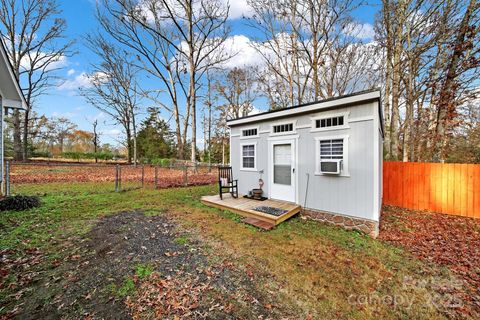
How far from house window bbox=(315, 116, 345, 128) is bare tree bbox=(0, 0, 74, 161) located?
21173 mm

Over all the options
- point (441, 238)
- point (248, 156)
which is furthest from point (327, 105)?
point (441, 238)

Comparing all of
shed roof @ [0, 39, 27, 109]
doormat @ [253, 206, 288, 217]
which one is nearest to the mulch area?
doormat @ [253, 206, 288, 217]

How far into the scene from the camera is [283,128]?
5668 millimetres

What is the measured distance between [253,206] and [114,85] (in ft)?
73.3

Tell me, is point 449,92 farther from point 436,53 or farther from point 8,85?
point 8,85

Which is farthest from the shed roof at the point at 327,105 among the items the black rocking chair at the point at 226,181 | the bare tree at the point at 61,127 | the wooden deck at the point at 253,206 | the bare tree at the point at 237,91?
the bare tree at the point at 61,127

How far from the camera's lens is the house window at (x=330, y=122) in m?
4.56

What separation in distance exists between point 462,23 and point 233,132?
29.8ft

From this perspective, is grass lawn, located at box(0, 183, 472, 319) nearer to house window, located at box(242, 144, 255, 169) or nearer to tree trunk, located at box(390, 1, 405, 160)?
house window, located at box(242, 144, 255, 169)

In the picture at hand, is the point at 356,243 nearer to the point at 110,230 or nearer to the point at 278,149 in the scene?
the point at 278,149

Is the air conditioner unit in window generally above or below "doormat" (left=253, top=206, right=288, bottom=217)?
above

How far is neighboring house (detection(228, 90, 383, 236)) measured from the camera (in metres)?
4.16

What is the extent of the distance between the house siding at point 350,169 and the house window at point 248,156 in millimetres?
664

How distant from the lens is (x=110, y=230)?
4070 mm
